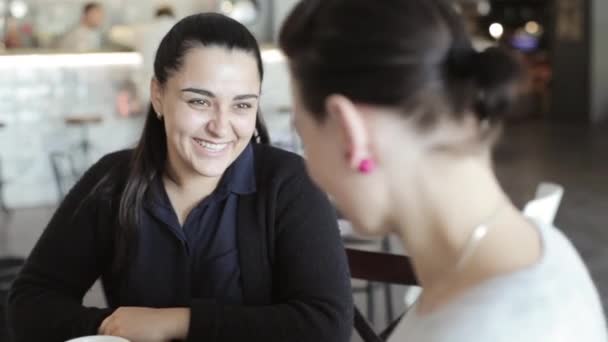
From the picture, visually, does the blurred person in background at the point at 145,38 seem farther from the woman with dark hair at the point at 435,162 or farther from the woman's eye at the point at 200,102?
the woman with dark hair at the point at 435,162

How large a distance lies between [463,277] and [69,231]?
3.30 feet

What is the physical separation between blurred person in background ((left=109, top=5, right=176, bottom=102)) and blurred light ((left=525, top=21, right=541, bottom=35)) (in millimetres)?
8061

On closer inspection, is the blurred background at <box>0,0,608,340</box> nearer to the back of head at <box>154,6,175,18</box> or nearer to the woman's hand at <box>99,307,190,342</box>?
the back of head at <box>154,6,175,18</box>

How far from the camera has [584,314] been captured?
81cm

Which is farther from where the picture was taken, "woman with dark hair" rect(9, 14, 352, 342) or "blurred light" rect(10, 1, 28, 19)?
"blurred light" rect(10, 1, 28, 19)

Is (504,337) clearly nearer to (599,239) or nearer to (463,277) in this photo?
(463,277)

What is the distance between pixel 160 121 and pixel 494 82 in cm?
97

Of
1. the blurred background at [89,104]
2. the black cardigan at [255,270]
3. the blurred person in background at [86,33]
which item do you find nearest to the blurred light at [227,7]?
the blurred background at [89,104]

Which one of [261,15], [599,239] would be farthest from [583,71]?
[599,239]

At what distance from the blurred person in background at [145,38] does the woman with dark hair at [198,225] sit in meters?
4.39

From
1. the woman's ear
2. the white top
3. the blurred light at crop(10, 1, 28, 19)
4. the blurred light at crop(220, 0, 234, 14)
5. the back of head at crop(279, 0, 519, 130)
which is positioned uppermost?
the back of head at crop(279, 0, 519, 130)

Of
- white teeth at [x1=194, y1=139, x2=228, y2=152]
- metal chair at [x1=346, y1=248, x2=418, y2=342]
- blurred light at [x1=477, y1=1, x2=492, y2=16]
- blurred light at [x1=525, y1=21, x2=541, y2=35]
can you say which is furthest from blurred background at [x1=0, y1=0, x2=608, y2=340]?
blurred light at [x1=477, y1=1, x2=492, y2=16]

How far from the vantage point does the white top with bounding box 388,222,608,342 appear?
75 cm

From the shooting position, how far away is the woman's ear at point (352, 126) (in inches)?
31.3
